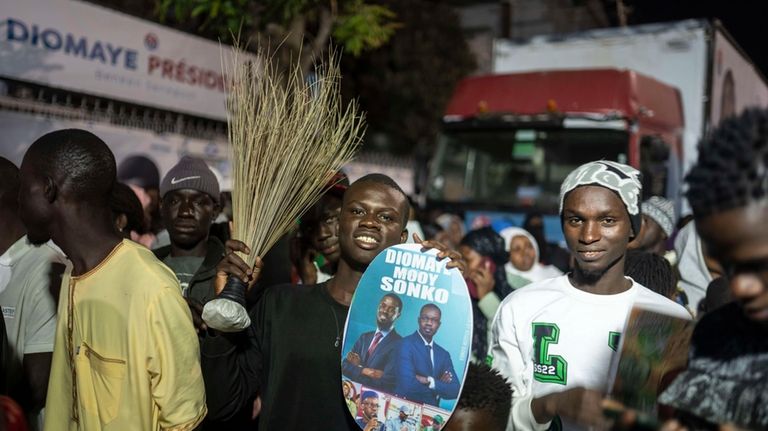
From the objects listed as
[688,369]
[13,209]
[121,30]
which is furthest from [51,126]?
[688,369]

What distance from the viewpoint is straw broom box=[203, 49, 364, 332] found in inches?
97.8

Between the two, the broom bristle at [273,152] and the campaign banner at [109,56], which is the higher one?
the campaign banner at [109,56]

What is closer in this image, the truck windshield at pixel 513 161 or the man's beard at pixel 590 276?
the man's beard at pixel 590 276

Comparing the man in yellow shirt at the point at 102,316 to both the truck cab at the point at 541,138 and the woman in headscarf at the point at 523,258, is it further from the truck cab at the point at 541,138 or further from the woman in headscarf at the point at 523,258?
the truck cab at the point at 541,138

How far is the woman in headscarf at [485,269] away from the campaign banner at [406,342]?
1.74 meters

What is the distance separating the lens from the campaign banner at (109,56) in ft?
24.4

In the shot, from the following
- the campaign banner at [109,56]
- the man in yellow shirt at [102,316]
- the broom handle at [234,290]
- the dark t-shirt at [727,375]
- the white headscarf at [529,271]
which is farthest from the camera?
the campaign banner at [109,56]

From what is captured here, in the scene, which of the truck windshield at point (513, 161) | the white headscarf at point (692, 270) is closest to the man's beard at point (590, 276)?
the white headscarf at point (692, 270)

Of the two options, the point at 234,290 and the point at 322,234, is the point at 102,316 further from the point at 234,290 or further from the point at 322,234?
the point at 322,234

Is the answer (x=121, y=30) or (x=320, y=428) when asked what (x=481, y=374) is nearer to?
(x=320, y=428)

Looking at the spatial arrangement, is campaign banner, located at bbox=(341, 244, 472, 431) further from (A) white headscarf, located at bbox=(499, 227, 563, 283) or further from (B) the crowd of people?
(A) white headscarf, located at bbox=(499, 227, 563, 283)

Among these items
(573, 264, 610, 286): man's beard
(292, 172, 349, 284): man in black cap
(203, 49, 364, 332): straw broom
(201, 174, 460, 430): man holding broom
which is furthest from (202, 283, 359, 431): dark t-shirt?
(292, 172, 349, 284): man in black cap

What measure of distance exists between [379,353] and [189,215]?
164 centimetres

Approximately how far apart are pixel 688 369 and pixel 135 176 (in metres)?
6.46
